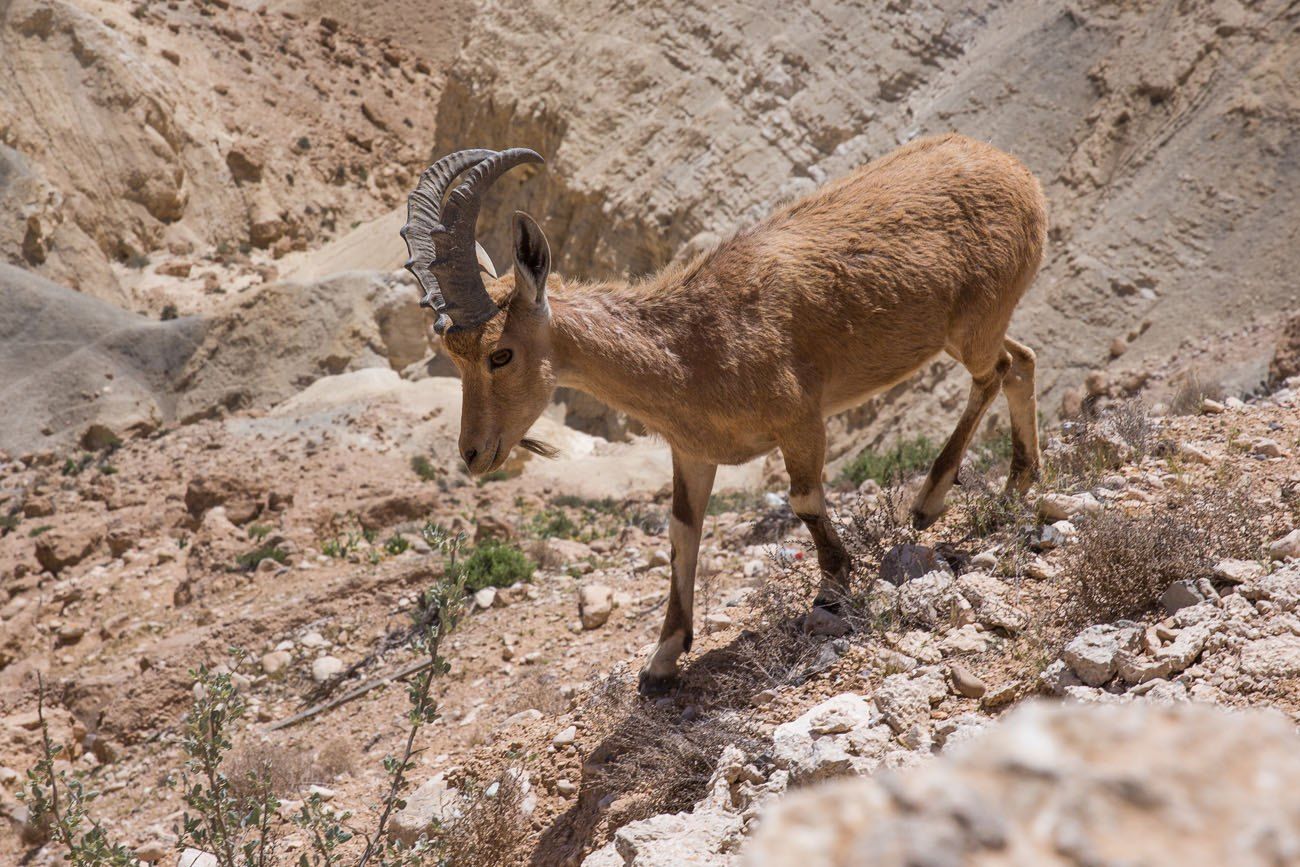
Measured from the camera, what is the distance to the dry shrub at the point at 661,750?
4.58 metres

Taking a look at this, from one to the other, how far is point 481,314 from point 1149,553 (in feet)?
10.9

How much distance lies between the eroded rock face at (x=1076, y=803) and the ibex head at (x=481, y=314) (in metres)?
4.22

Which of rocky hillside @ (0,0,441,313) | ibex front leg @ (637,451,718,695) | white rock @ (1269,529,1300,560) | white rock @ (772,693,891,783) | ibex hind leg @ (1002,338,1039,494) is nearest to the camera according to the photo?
white rock @ (772,693,891,783)

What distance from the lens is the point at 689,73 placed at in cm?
1995

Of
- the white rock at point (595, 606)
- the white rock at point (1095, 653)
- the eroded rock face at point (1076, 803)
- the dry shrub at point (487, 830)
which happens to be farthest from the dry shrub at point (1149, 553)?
the white rock at point (595, 606)

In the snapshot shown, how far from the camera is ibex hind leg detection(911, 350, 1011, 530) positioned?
6.54 m

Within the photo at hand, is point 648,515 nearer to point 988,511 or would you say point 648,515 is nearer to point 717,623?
point 717,623

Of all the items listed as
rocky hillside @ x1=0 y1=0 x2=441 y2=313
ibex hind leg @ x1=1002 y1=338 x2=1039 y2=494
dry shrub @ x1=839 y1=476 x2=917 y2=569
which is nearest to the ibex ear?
dry shrub @ x1=839 y1=476 x2=917 y2=569

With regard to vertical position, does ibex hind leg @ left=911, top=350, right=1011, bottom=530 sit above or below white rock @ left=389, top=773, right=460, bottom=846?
above

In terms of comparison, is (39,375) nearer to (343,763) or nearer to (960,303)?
(343,763)

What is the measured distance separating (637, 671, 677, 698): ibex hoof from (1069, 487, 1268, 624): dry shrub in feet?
Answer: 6.77

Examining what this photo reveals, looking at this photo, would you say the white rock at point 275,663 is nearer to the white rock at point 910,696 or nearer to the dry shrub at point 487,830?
the dry shrub at point 487,830

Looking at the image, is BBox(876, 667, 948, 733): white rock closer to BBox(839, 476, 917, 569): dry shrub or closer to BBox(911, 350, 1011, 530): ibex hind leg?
BBox(839, 476, 917, 569): dry shrub

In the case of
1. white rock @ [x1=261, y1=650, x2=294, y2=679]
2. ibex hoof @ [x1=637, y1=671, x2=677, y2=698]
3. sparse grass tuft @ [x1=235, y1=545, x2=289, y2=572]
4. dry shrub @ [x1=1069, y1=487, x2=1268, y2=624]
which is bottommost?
sparse grass tuft @ [x1=235, y1=545, x2=289, y2=572]
